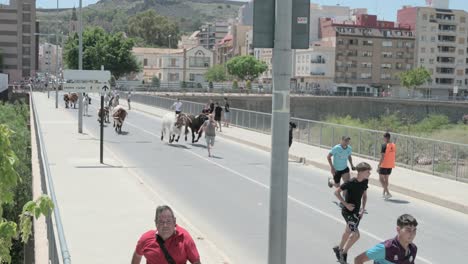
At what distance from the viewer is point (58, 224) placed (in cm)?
684

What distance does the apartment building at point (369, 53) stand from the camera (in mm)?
129375

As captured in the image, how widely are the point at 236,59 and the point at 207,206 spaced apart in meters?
118

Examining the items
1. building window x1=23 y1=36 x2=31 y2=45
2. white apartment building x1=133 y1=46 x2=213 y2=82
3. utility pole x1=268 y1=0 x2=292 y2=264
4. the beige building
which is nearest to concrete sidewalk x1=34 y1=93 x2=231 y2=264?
utility pole x1=268 y1=0 x2=292 y2=264

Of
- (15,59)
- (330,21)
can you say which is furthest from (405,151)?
(15,59)

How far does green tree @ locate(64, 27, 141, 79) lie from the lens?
108m

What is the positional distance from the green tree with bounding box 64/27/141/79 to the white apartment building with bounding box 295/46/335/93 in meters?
31.9

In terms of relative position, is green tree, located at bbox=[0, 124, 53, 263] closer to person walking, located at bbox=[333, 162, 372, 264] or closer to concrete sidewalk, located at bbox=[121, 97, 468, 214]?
person walking, located at bbox=[333, 162, 372, 264]

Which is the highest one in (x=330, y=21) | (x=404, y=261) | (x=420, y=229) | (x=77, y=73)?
(x=330, y=21)

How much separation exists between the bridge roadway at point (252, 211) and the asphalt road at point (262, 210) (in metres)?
0.02

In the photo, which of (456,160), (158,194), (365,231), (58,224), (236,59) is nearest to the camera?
(58,224)

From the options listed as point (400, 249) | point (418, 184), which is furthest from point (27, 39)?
point (400, 249)

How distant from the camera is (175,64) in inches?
5507

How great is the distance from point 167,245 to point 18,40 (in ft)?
447

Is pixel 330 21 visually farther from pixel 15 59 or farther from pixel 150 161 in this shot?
pixel 150 161
